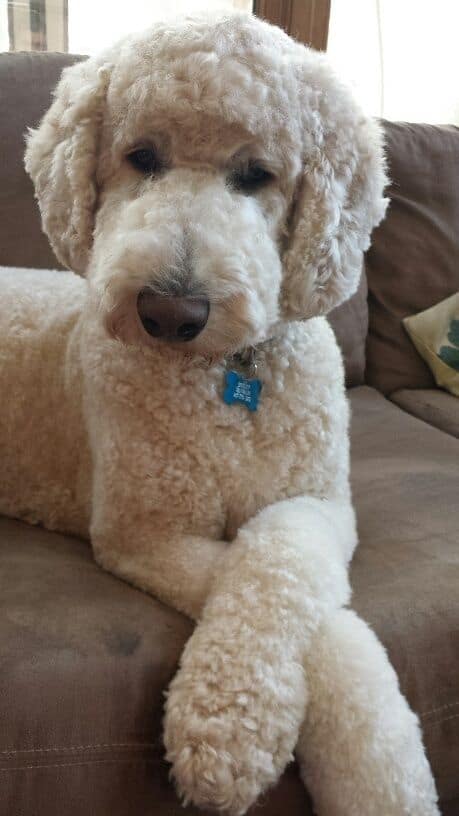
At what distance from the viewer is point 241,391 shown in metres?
1.01

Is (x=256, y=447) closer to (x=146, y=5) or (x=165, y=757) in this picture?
(x=165, y=757)

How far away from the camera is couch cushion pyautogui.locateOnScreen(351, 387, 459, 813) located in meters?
0.90

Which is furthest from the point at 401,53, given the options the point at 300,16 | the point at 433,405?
the point at 433,405

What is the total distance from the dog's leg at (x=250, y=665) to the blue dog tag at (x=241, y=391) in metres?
0.17

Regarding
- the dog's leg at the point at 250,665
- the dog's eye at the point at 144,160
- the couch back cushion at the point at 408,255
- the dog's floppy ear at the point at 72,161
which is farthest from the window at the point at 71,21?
the dog's leg at the point at 250,665

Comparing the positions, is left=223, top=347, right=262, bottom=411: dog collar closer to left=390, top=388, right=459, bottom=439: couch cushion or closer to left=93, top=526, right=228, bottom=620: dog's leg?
left=93, top=526, right=228, bottom=620: dog's leg

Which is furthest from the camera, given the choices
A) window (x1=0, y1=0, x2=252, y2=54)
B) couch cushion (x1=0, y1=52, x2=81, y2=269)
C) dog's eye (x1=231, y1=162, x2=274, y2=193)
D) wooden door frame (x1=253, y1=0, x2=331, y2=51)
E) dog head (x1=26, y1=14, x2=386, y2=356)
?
wooden door frame (x1=253, y1=0, x2=331, y2=51)

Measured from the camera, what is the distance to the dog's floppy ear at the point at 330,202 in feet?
3.00

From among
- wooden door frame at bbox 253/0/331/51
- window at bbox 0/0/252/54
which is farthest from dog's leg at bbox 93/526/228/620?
wooden door frame at bbox 253/0/331/51

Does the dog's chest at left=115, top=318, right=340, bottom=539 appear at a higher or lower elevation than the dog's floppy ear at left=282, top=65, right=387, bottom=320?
lower

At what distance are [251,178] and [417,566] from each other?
1.92ft

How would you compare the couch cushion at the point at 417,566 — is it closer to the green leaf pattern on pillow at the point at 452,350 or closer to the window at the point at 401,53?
the green leaf pattern on pillow at the point at 452,350

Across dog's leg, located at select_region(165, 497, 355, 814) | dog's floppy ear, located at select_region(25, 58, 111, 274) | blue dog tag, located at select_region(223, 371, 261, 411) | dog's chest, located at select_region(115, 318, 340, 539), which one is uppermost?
dog's floppy ear, located at select_region(25, 58, 111, 274)

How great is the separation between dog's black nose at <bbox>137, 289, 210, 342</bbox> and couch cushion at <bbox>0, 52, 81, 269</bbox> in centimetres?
89
